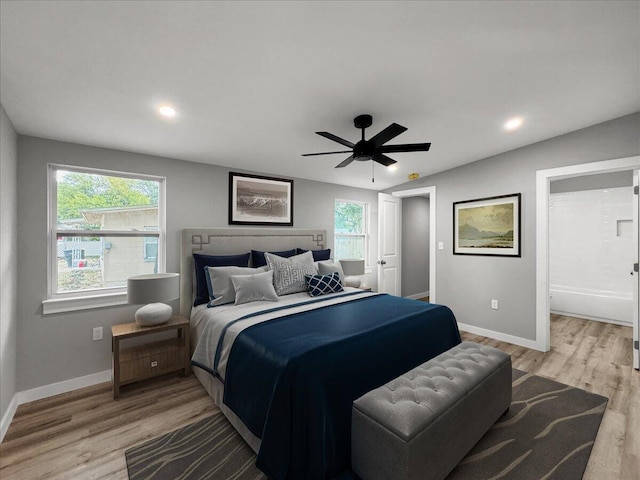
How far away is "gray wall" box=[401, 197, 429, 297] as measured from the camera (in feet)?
19.6

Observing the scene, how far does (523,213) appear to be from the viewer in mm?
3688

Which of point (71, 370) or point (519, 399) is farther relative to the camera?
point (71, 370)

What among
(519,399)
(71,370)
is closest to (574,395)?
(519,399)

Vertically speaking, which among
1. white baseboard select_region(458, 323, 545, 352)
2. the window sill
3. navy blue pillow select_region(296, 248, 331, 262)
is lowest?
white baseboard select_region(458, 323, 545, 352)

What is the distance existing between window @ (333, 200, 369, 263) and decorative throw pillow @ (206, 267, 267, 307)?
7.49 ft

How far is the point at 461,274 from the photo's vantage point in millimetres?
4363

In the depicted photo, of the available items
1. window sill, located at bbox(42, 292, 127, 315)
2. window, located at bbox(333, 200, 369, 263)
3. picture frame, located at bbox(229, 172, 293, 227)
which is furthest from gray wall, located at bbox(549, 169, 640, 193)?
window sill, located at bbox(42, 292, 127, 315)

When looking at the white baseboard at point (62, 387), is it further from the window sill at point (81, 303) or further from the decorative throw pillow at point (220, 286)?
the decorative throw pillow at point (220, 286)

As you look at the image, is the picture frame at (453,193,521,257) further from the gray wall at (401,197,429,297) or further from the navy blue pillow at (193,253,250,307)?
the navy blue pillow at (193,253,250,307)

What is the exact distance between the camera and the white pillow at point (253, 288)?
286 centimetres

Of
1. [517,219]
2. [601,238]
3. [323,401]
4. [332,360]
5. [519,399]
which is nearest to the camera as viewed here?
[323,401]

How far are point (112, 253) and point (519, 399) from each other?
4.10 meters

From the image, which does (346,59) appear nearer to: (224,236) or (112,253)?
(224,236)

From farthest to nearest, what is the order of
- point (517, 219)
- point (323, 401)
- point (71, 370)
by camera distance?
point (517, 219)
point (71, 370)
point (323, 401)
